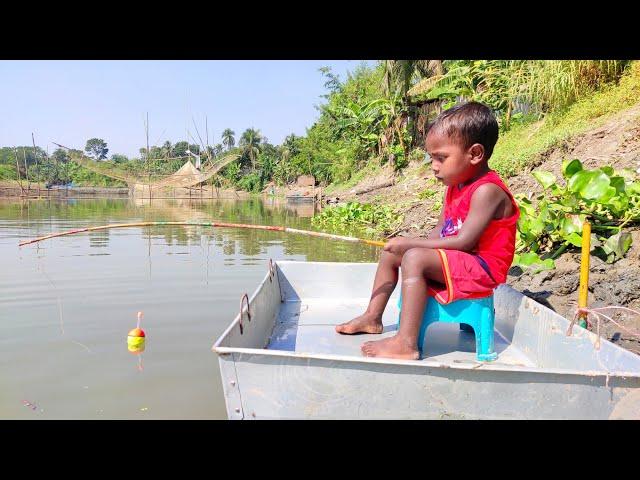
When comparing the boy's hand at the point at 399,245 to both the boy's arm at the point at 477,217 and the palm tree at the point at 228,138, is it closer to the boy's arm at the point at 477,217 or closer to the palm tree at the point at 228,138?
the boy's arm at the point at 477,217

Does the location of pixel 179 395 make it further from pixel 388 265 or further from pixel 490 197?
pixel 490 197

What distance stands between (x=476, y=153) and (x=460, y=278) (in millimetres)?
637

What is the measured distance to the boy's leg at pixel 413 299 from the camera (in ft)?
7.98

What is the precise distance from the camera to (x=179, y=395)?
2.69 meters

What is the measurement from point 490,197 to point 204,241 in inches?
280

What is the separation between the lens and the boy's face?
2.60 metres

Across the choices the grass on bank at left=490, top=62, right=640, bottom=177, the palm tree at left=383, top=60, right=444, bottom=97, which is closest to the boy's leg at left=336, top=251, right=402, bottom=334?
the grass on bank at left=490, top=62, right=640, bottom=177

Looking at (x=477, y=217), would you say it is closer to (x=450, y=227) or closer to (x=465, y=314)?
(x=450, y=227)

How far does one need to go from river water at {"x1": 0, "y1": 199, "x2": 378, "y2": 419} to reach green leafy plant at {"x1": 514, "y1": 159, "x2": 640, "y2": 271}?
2830mm

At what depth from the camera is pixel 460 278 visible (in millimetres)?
2482

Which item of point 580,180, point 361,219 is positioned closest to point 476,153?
point 580,180

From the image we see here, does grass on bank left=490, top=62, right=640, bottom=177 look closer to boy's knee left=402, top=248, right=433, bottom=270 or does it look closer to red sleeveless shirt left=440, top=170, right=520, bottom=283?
red sleeveless shirt left=440, top=170, right=520, bottom=283

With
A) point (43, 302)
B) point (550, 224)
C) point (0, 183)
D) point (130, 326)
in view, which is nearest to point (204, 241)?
point (43, 302)

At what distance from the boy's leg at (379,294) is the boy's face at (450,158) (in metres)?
0.55
